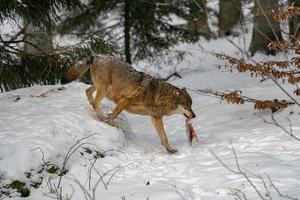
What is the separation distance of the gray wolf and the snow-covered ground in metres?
0.45

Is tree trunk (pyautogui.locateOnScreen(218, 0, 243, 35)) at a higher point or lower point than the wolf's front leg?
higher

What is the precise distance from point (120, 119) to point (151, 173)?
2.53 meters

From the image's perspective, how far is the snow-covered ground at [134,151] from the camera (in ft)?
20.1

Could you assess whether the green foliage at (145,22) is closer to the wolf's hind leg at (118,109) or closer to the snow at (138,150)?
the snow at (138,150)

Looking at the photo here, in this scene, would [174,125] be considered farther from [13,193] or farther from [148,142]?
[13,193]

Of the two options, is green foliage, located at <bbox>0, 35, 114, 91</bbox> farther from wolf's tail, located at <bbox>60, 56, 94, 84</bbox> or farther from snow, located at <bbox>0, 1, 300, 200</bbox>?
wolf's tail, located at <bbox>60, 56, 94, 84</bbox>

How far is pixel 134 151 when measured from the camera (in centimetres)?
821

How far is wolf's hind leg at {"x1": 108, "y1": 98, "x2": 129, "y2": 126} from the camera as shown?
336 inches

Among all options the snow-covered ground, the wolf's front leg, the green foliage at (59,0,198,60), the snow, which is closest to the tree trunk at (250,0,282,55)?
the green foliage at (59,0,198,60)

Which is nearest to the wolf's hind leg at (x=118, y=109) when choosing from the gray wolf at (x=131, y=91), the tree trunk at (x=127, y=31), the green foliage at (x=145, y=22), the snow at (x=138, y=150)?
the gray wolf at (x=131, y=91)

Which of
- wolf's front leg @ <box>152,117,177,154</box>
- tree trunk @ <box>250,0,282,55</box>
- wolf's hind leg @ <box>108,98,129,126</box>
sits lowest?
wolf's front leg @ <box>152,117,177,154</box>

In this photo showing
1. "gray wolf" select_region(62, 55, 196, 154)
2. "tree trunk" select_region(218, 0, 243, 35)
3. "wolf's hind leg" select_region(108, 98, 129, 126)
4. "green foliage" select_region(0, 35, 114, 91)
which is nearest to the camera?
"wolf's hind leg" select_region(108, 98, 129, 126)

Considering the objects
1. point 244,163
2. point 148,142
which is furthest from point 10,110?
point 244,163

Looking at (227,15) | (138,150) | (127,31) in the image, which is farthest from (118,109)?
(227,15)
